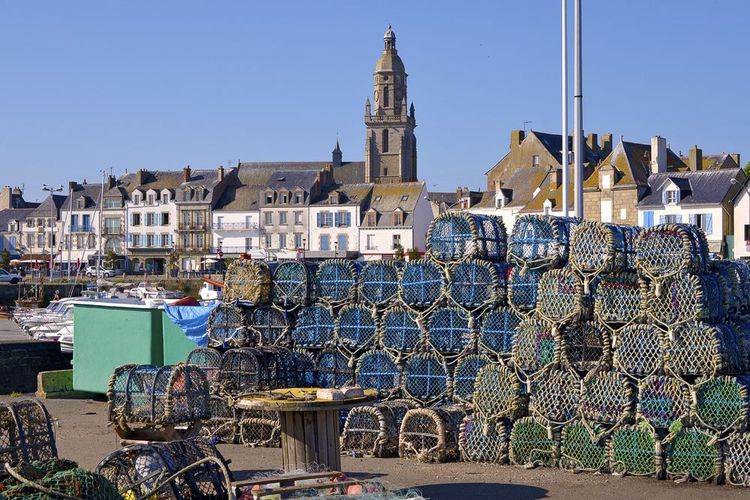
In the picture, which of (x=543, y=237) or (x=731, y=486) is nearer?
(x=731, y=486)

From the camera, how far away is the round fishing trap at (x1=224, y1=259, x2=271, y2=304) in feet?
50.7

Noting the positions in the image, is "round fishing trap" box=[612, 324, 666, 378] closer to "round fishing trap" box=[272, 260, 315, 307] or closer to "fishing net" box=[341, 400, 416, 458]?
"fishing net" box=[341, 400, 416, 458]

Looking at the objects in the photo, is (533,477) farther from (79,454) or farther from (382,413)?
(79,454)

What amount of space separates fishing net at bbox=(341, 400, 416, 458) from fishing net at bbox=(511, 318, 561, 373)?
177cm

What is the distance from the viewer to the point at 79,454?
1376cm

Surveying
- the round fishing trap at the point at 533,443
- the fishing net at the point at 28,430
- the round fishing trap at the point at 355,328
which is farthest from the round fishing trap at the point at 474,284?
the fishing net at the point at 28,430

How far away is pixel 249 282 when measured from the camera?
51.0ft

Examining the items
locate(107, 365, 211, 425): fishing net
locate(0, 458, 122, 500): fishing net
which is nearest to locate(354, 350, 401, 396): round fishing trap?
locate(107, 365, 211, 425): fishing net

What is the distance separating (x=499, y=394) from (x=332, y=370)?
2.94m

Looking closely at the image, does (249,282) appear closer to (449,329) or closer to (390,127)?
(449,329)

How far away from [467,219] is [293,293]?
2.92m

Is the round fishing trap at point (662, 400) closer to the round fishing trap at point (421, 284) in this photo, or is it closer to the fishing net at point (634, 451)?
the fishing net at point (634, 451)

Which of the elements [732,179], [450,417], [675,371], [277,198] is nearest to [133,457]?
[450,417]

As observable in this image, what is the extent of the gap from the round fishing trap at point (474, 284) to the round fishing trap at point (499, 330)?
0.61ft
